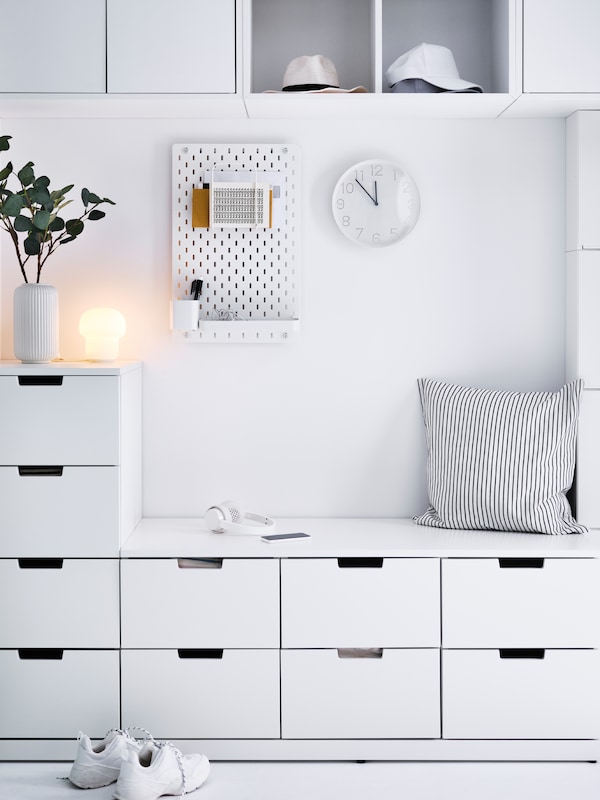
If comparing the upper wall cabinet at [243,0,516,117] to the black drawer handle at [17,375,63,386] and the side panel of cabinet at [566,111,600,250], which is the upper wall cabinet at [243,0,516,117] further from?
the black drawer handle at [17,375,63,386]

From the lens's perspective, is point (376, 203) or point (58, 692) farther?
point (376, 203)

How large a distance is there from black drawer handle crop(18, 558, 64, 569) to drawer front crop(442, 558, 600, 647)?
1084 mm

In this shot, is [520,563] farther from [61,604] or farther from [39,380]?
[39,380]

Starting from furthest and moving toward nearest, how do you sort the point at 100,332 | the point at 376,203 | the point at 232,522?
the point at 376,203 < the point at 100,332 < the point at 232,522

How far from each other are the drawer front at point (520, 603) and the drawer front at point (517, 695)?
47 millimetres

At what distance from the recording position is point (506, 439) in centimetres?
251

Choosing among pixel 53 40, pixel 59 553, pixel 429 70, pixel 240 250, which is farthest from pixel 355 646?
pixel 53 40

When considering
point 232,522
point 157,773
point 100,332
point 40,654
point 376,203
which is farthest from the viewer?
point 376,203

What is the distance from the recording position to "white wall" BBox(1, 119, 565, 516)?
8.74ft

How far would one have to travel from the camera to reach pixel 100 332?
2551 mm

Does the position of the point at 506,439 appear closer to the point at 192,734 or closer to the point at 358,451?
the point at 358,451

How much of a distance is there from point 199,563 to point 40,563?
450 millimetres

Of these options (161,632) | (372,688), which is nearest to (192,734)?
(161,632)

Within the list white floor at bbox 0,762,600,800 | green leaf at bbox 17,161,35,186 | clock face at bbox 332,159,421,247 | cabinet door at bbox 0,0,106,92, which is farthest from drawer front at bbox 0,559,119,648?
cabinet door at bbox 0,0,106,92
